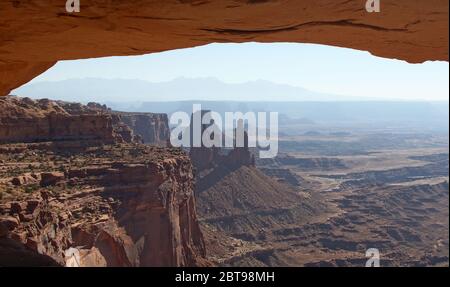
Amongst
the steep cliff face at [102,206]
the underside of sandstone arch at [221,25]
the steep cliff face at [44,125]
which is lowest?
the steep cliff face at [102,206]

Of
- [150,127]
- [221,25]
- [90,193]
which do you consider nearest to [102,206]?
[90,193]

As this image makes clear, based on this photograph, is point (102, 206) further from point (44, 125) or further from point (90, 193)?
point (44, 125)

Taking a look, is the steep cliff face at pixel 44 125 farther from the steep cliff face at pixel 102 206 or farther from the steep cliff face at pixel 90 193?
the steep cliff face at pixel 102 206

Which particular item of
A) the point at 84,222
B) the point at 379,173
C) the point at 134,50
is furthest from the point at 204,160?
the point at 379,173

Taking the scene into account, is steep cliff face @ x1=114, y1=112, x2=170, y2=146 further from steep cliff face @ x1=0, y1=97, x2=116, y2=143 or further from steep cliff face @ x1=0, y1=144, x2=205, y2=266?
steep cliff face @ x1=0, y1=144, x2=205, y2=266

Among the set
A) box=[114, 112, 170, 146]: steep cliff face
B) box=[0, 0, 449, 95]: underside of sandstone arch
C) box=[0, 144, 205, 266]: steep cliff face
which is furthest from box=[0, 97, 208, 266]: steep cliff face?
box=[114, 112, 170, 146]: steep cliff face

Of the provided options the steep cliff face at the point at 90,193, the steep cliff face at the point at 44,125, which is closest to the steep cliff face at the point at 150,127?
the steep cliff face at the point at 90,193

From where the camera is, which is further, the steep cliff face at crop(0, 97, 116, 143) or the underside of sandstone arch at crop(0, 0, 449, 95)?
the steep cliff face at crop(0, 97, 116, 143)
